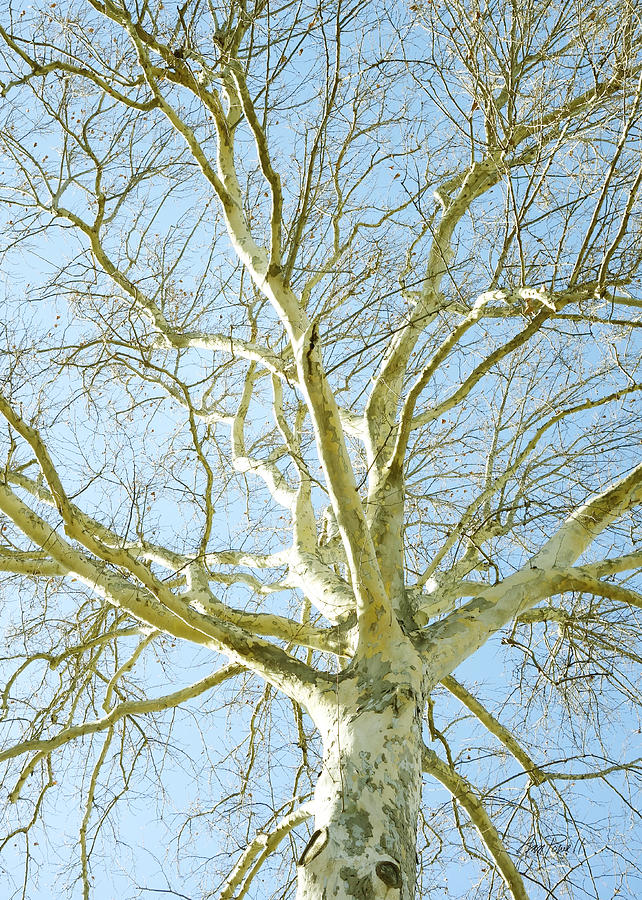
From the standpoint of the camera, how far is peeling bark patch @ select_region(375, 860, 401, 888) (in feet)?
8.14

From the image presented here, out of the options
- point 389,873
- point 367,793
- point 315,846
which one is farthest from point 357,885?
point 367,793

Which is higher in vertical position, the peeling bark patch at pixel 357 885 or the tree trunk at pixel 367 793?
the tree trunk at pixel 367 793

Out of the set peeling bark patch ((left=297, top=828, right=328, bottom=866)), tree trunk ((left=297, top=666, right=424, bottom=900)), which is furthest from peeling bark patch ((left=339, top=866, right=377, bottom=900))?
peeling bark patch ((left=297, top=828, right=328, bottom=866))

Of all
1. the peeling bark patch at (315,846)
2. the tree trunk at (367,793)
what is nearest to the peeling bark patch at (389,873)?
the tree trunk at (367,793)

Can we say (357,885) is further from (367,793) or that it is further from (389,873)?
(367,793)

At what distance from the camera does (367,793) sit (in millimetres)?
2760

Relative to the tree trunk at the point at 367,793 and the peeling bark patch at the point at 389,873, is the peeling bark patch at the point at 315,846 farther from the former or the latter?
the peeling bark patch at the point at 389,873

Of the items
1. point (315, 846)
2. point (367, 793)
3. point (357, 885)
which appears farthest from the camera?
point (367, 793)

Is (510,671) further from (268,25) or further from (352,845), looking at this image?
(268,25)

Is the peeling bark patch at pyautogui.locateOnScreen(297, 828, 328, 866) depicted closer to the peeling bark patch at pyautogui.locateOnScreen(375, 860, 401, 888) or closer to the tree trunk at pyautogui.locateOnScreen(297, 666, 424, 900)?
the tree trunk at pyautogui.locateOnScreen(297, 666, 424, 900)

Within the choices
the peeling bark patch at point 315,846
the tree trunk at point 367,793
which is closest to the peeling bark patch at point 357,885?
the tree trunk at point 367,793

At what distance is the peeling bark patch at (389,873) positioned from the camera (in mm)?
2482

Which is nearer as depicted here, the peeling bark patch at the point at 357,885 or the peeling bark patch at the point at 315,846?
the peeling bark patch at the point at 357,885

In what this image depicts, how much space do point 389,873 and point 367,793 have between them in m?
0.30
